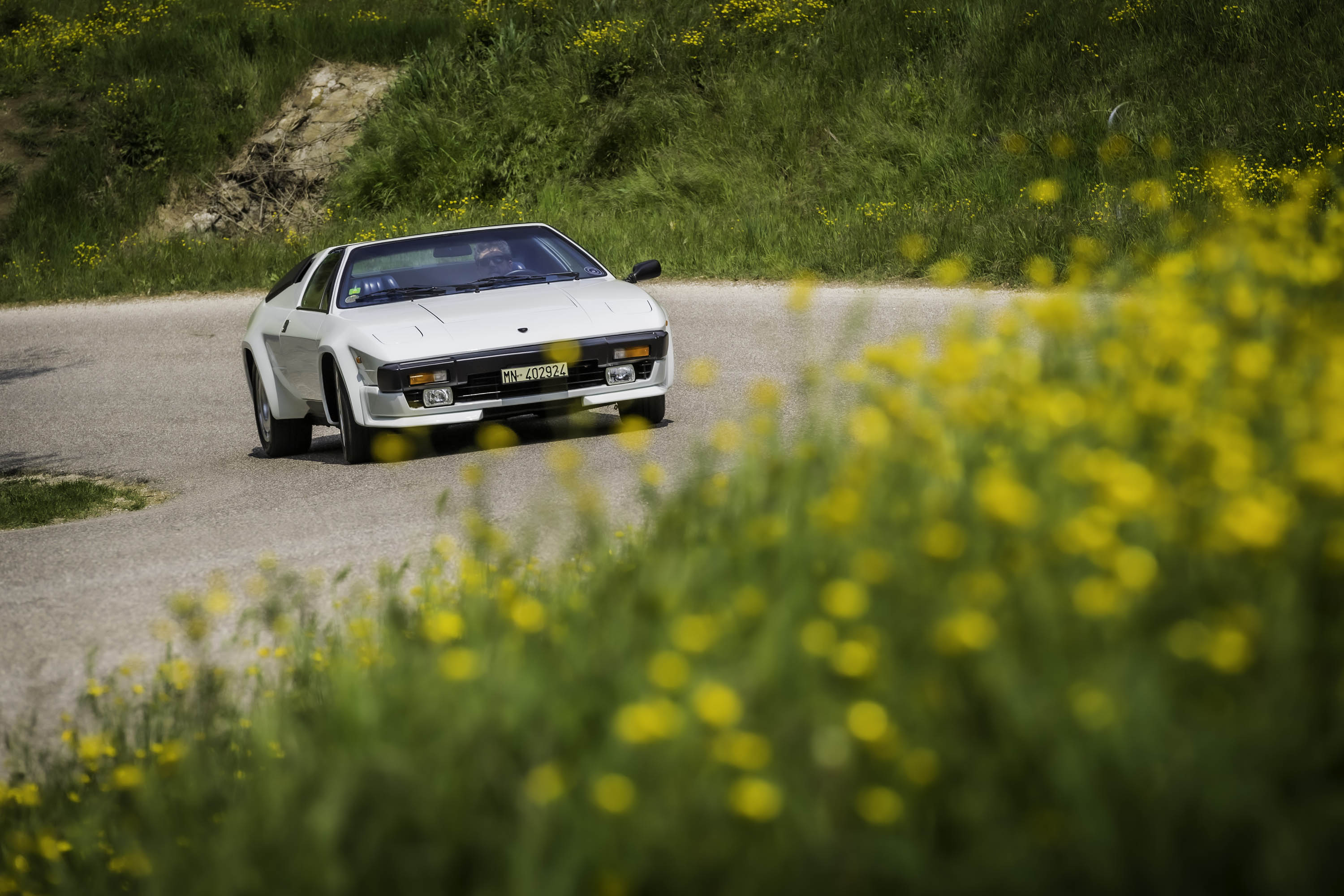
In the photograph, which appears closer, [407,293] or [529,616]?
[529,616]

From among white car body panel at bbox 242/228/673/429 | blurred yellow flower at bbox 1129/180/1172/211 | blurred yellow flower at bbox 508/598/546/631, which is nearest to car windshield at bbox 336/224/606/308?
white car body panel at bbox 242/228/673/429

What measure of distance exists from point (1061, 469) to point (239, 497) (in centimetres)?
652

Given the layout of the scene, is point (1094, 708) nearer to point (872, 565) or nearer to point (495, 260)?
point (872, 565)

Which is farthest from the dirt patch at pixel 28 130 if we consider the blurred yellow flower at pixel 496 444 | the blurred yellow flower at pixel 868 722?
the blurred yellow flower at pixel 868 722

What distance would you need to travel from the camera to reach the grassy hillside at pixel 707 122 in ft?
60.9

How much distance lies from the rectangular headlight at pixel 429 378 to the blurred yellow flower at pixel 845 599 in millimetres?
5950

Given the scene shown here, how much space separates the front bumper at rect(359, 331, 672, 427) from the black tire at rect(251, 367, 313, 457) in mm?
1890

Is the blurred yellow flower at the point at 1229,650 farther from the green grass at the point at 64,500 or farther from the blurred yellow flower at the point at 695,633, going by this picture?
the green grass at the point at 64,500

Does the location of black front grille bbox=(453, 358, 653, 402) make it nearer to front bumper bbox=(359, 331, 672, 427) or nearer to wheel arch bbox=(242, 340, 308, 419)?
front bumper bbox=(359, 331, 672, 427)

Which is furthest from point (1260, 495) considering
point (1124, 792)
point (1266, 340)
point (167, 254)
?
point (167, 254)

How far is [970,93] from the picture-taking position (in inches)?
894

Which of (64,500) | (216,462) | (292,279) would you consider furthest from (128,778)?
(292,279)

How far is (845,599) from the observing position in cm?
208

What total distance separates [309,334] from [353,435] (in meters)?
1.05
